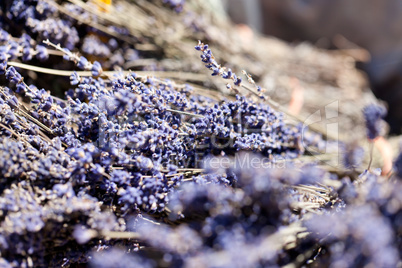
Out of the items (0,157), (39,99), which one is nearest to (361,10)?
(39,99)

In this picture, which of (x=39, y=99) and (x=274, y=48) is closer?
(x=39, y=99)

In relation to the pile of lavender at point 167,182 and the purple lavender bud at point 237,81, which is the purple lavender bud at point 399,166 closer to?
the pile of lavender at point 167,182

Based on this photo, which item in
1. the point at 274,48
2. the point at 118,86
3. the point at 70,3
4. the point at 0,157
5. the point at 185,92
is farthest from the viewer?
the point at 274,48

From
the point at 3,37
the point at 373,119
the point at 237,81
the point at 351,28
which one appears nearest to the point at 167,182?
the point at 237,81

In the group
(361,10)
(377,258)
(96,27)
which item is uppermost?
(361,10)

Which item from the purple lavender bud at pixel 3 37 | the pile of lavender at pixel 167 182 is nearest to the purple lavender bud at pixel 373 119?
the pile of lavender at pixel 167 182

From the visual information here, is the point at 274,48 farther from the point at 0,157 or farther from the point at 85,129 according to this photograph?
the point at 0,157
